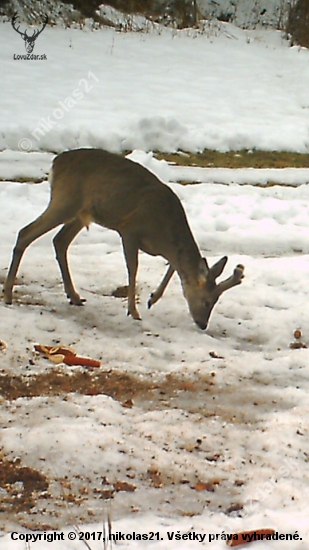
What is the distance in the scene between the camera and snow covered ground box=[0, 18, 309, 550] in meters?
3.73

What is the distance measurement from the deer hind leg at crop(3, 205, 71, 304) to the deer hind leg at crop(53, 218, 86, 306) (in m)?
0.29

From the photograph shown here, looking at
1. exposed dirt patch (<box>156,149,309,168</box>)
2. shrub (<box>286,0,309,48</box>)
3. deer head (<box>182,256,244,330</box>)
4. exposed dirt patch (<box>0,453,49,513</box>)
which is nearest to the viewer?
exposed dirt patch (<box>0,453,49,513</box>)

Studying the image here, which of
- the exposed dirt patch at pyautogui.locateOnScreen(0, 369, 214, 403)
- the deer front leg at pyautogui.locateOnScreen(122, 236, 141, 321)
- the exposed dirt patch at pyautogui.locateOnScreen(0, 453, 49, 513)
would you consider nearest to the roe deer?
the deer front leg at pyautogui.locateOnScreen(122, 236, 141, 321)

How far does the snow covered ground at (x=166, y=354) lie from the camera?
373 centimetres

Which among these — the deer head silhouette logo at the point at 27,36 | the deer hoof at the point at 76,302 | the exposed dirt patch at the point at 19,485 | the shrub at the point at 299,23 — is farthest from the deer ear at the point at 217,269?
the shrub at the point at 299,23

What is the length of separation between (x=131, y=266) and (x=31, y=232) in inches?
36.1

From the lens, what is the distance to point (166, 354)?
5.67 meters

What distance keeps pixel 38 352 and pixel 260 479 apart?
6.64 feet

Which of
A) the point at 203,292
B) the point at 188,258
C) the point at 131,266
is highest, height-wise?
the point at 188,258

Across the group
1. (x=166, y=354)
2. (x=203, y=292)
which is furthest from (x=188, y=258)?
(x=166, y=354)

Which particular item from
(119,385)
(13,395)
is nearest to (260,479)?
(119,385)

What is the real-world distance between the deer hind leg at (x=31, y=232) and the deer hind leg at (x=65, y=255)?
292 millimetres

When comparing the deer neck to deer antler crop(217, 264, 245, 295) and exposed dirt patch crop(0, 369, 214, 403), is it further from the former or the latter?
exposed dirt patch crop(0, 369, 214, 403)

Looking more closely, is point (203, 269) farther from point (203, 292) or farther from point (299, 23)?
point (299, 23)
